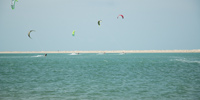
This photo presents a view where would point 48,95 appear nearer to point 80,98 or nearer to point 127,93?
point 80,98

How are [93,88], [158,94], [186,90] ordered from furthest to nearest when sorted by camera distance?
1. [93,88]
2. [186,90]
3. [158,94]

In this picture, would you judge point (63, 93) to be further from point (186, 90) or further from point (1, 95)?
point (186, 90)

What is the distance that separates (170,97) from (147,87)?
11.4 ft

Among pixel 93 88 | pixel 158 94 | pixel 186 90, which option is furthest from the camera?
pixel 93 88

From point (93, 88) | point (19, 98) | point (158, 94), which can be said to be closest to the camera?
point (19, 98)

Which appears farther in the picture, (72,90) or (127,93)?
(72,90)

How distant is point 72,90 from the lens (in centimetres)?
1755

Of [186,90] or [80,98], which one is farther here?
[186,90]

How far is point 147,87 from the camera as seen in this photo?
60.8ft

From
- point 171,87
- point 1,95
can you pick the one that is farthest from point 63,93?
point 171,87

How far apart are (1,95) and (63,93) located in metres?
3.72

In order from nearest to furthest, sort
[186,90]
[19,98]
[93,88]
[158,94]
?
[19,98], [158,94], [186,90], [93,88]

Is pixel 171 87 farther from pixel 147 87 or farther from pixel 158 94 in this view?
pixel 158 94

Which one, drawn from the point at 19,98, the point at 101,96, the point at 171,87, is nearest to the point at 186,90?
the point at 171,87
